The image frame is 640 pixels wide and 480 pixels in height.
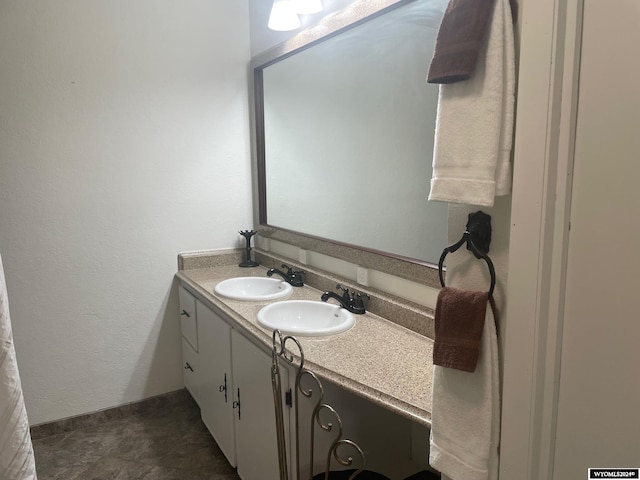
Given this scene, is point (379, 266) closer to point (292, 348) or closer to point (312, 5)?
point (292, 348)

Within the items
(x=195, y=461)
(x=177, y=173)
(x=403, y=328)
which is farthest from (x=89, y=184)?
(x=403, y=328)

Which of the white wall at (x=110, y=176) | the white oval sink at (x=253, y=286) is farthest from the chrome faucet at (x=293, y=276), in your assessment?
the white wall at (x=110, y=176)

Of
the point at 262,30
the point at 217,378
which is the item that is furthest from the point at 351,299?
the point at 262,30

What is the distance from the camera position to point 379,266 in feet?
6.15

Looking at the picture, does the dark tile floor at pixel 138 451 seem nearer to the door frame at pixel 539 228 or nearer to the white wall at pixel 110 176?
the white wall at pixel 110 176

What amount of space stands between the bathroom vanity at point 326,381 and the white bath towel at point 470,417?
0.37 ft

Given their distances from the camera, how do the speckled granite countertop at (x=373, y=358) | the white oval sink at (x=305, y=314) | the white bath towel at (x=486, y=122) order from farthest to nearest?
the white oval sink at (x=305, y=314), the speckled granite countertop at (x=373, y=358), the white bath towel at (x=486, y=122)

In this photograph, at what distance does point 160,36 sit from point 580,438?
2604 millimetres

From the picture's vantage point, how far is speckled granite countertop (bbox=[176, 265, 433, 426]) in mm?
1201

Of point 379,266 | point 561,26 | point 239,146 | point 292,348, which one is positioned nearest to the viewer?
point 561,26

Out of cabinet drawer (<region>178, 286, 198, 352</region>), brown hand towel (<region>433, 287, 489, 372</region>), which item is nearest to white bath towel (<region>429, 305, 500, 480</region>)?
brown hand towel (<region>433, 287, 489, 372</region>)

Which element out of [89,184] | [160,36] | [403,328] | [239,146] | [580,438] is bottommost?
[403,328]

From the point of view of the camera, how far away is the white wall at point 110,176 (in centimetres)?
226

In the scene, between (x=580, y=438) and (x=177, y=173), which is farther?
(x=177, y=173)
